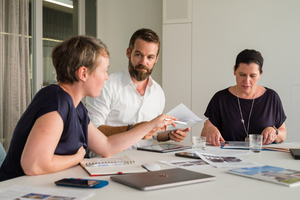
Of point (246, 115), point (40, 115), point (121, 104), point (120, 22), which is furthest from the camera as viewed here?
point (120, 22)

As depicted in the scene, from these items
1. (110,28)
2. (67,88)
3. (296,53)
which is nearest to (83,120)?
(67,88)

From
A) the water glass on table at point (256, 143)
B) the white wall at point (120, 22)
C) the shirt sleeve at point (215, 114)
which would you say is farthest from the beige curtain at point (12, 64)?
the water glass on table at point (256, 143)

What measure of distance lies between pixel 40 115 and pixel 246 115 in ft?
6.00

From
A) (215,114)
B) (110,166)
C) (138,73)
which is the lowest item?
(110,166)

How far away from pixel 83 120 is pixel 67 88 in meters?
0.19

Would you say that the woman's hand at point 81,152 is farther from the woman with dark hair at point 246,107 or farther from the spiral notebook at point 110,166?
the woman with dark hair at point 246,107

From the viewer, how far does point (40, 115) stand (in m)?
1.27

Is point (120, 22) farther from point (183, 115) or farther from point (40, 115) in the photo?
point (40, 115)

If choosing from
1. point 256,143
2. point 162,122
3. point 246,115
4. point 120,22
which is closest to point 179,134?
point 162,122

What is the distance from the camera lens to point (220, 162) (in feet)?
4.90

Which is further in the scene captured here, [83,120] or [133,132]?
[133,132]

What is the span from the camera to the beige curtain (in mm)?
3732

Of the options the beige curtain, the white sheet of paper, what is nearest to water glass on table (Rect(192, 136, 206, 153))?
the white sheet of paper

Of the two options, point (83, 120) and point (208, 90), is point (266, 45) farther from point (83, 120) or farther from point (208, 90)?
point (83, 120)
